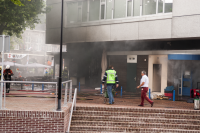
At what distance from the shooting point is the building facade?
51.3 ft

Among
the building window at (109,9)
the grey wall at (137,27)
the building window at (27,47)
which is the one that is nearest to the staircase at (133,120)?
the grey wall at (137,27)

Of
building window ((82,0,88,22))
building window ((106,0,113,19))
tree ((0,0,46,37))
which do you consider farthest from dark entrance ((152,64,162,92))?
tree ((0,0,46,37))

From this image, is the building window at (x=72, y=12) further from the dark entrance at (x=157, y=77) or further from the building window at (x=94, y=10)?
the dark entrance at (x=157, y=77)

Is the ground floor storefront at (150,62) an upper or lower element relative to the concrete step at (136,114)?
upper

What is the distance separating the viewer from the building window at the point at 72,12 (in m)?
20.8

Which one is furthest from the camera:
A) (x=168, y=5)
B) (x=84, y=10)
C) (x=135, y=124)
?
(x=84, y=10)

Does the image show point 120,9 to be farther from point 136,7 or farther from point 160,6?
point 160,6

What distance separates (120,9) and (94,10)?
248 cm

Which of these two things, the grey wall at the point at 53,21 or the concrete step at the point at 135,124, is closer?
the concrete step at the point at 135,124

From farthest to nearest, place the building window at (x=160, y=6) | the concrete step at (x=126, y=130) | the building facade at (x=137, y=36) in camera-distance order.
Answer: the building window at (x=160, y=6) → the building facade at (x=137, y=36) → the concrete step at (x=126, y=130)

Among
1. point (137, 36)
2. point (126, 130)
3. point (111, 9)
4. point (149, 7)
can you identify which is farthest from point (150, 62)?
point (126, 130)

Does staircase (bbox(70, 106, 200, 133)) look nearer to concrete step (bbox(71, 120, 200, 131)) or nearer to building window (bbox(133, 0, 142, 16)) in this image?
concrete step (bbox(71, 120, 200, 131))

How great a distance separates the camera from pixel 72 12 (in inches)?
834

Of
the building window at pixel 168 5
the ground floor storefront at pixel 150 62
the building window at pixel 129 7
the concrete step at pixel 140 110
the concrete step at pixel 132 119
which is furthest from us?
the building window at pixel 129 7
